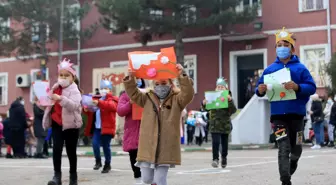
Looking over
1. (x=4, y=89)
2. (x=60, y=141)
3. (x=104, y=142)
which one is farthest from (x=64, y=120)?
(x=4, y=89)

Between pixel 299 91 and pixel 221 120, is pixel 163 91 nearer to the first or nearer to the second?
pixel 299 91

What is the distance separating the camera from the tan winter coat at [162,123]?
7320 millimetres

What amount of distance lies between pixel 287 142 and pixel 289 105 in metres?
0.47

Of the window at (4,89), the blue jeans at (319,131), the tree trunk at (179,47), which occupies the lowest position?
the blue jeans at (319,131)

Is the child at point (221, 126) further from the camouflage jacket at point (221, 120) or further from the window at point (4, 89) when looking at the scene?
the window at point (4, 89)

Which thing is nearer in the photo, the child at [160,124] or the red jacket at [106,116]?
the child at [160,124]

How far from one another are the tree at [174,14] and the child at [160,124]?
23.3 meters

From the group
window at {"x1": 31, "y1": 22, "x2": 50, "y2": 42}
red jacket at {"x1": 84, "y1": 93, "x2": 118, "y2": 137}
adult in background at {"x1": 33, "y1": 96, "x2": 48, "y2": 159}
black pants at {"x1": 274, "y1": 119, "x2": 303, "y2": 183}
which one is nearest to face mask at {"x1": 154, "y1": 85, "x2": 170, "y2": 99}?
black pants at {"x1": 274, "y1": 119, "x2": 303, "y2": 183}

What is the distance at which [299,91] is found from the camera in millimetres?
7992

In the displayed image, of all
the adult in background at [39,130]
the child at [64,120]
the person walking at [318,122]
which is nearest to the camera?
the child at [64,120]

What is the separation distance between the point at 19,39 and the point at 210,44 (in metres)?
11.3

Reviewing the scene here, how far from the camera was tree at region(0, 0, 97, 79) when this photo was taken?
35656 mm

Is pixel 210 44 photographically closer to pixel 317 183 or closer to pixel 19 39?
pixel 19 39

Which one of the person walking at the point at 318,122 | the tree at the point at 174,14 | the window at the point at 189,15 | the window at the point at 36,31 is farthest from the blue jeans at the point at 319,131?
the window at the point at 36,31
